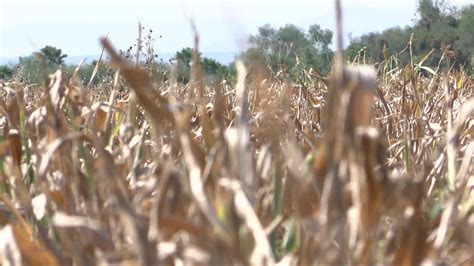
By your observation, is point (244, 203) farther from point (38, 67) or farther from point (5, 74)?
point (5, 74)

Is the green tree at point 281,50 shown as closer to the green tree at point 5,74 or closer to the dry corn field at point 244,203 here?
the dry corn field at point 244,203

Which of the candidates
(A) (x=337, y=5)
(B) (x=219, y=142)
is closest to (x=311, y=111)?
(B) (x=219, y=142)

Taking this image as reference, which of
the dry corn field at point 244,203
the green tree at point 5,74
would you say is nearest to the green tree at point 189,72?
the dry corn field at point 244,203

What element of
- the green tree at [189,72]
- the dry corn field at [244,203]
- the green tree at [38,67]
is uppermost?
the green tree at [38,67]

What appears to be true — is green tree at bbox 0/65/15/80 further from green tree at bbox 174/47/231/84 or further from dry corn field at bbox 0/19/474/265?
dry corn field at bbox 0/19/474/265

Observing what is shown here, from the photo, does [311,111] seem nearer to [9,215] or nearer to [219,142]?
[9,215]

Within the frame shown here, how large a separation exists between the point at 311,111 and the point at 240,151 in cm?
195

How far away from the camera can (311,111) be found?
292 cm

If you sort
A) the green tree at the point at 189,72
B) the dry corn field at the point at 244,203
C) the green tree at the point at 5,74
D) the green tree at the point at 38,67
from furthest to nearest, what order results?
the green tree at the point at 5,74 → the green tree at the point at 38,67 → the green tree at the point at 189,72 → the dry corn field at the point at 244,203

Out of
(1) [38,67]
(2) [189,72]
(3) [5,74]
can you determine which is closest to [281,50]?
(1) [38,67]

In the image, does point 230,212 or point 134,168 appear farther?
point 134,168

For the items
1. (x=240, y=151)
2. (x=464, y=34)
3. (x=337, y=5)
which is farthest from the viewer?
(x=464, y=34)

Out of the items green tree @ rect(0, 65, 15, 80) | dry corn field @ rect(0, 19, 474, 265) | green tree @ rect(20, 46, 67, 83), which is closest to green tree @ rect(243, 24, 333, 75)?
dry corn field @ rect(0, 19, 474, 265)

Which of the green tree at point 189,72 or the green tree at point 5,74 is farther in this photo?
the green tree at point 5,74
